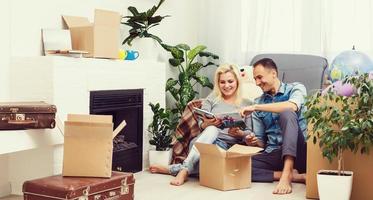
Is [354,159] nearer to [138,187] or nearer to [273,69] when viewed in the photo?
[273,69]

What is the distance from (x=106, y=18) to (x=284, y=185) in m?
1.64

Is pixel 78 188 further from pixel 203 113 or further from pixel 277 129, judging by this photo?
pixel 277 129

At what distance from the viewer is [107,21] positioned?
3.54m

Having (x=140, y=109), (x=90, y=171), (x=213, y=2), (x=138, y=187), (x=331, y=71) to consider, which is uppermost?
(x=213, y=2)

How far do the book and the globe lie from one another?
0.79 meters

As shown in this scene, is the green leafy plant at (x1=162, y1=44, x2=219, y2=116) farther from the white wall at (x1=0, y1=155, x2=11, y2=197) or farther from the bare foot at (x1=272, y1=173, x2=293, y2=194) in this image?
the white wall at (x1=0, y1=155, x2=11, y2=197)

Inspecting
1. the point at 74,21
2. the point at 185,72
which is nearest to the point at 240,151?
the point at 74,21

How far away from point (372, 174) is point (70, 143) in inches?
67.7

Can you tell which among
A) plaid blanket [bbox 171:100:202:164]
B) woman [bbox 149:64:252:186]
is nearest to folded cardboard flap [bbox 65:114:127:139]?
woman [bbox 149:64:252:186]

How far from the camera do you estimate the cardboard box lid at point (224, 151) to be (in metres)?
3.24

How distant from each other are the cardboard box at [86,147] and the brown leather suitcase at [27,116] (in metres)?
0.15

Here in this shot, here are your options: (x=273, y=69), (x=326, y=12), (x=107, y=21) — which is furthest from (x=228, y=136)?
(x=326, y=12)

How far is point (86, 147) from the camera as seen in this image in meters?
2.79

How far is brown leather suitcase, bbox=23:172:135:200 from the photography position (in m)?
2.51
